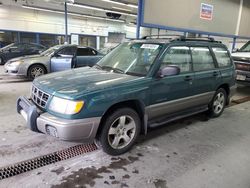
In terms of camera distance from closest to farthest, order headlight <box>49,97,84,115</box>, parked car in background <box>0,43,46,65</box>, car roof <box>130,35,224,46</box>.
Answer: headlight <box>49,97,84,115</box>
car roof <box>130,35,224,46</box>
parked car in background <box>0,43,46,65</box>

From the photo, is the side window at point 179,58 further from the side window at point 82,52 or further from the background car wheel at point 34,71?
the background car wheel at point 34,71

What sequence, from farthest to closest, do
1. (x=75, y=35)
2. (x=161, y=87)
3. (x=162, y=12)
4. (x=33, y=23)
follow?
(x=75, y=35)
(x=33, y=23)
(x=162, y=12)
(x=161, y=87)

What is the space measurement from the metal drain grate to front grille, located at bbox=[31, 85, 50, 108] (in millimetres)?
668

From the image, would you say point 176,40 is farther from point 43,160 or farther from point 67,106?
point 43,160

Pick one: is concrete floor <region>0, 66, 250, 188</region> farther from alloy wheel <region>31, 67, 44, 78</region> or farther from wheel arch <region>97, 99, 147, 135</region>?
alloy wheel <region>31, 67, 44, 78</region>

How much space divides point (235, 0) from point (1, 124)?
834 centimetres

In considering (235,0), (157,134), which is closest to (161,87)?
(157,134)

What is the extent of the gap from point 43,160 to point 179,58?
2.36m

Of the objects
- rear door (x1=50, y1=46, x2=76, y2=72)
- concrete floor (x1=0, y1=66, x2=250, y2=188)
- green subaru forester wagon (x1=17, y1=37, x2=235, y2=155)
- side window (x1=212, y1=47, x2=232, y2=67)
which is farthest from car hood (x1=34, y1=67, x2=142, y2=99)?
rear door (x1=50, y1=46, x2=76, y2=72)

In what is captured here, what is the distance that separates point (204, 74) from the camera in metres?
3.62

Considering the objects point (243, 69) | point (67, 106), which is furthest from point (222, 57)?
point (67, 106)

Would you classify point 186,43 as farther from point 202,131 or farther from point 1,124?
point 1,124

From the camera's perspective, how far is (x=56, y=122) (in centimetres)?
224

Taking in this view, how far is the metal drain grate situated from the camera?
2.34 m
